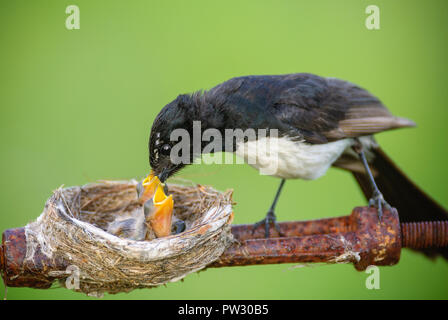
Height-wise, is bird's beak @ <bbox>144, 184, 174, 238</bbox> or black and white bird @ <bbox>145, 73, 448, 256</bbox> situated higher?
black and white bird @ <bbox>145, 73, 448, 256</bbox>

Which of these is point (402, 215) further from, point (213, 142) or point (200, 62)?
point (200, 62)

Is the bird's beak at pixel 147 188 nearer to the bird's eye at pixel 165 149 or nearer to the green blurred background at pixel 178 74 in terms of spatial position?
the bird's eye at pixel 165 149

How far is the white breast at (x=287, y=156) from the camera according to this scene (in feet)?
15.4

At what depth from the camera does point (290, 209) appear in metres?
6.39

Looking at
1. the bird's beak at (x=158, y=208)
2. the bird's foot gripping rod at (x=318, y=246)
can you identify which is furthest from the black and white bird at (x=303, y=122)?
Result: the bird's foot gripping rod at (x=318, y=246)

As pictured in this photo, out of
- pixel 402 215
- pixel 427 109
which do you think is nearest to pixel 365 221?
pixel 402 215

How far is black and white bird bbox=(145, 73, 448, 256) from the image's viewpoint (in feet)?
15.2

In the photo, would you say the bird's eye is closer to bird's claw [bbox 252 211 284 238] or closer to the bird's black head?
the bird's black head

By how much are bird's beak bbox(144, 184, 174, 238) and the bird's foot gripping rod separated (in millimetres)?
785

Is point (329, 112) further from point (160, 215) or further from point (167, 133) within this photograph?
point (160, 215)

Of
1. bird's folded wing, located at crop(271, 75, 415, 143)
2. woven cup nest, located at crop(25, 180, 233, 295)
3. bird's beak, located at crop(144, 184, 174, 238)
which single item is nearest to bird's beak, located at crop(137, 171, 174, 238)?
bird's beak, located at crop(144, 184, 174, 238)

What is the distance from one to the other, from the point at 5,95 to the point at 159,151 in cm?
359

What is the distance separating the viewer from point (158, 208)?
4.28 meters

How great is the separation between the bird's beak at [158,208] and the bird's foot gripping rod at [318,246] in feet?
2.60
